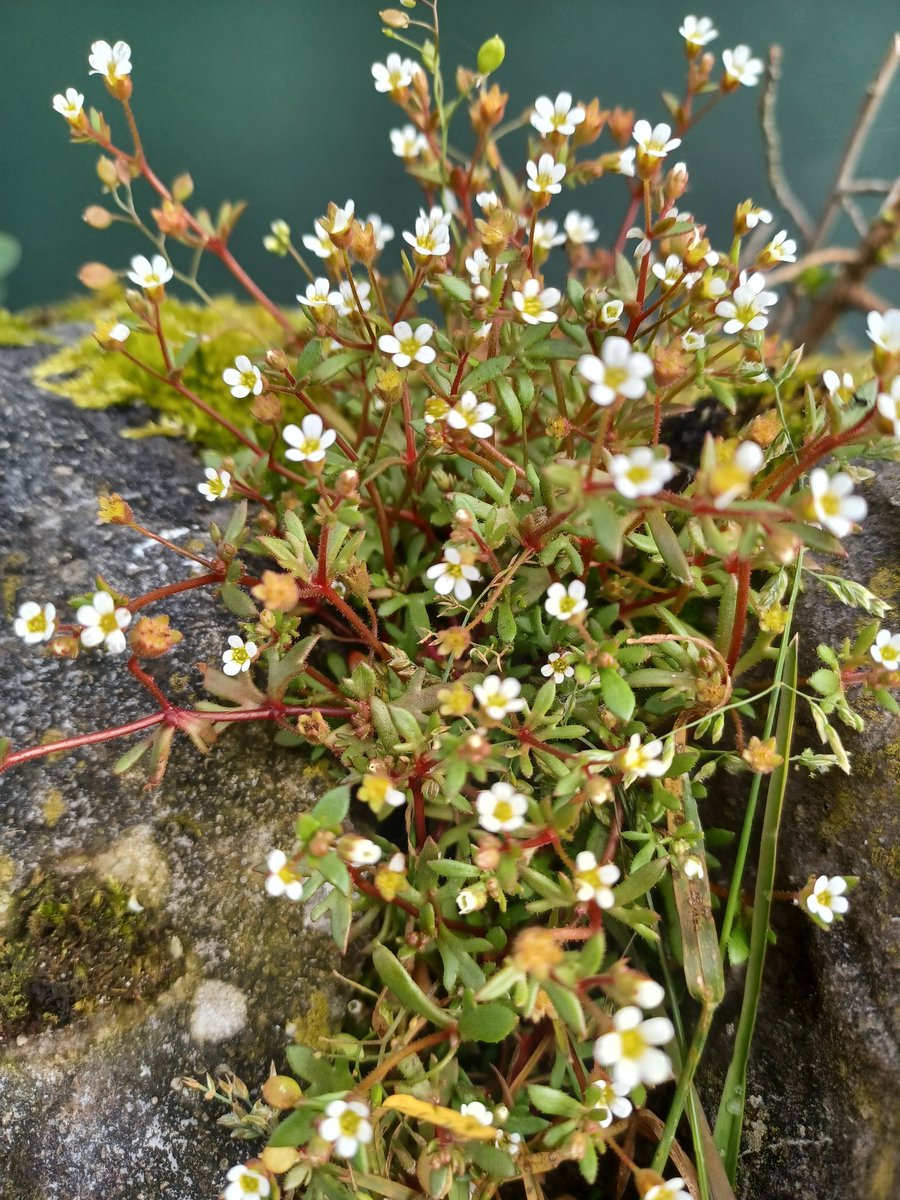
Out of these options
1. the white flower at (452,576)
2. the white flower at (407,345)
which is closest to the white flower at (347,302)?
the white flower at (407,345)

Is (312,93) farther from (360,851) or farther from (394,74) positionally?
(360,851)

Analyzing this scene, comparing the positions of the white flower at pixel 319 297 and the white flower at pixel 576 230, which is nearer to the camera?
the white flower at pixel 319 297

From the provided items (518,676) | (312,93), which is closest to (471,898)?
(518,676)

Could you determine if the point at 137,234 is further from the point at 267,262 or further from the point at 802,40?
the point at 802,40

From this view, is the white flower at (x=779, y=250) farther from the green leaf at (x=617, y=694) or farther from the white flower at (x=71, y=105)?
the white flower at (x=71, y=105)

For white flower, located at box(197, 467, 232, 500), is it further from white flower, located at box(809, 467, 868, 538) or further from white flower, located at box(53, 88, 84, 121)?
white flower, located at box(809, 467, 868, 538)

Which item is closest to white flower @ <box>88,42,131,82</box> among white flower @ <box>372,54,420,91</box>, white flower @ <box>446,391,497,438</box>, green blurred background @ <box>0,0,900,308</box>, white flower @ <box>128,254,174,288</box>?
white flower @ <box>128,254,174,288</box>

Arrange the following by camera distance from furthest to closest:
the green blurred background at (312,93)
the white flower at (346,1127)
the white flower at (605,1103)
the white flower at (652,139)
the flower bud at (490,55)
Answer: the green blurred background at (312,93) < the flower bud at (490,55) < the white flower at (652,139) < the white flower at (605,1103) < the white flower at (346,1127)
